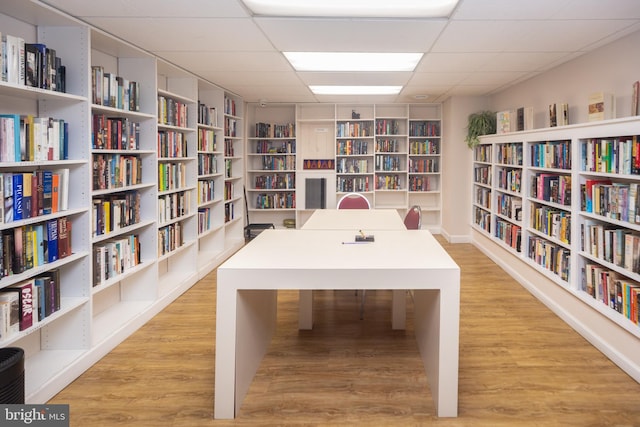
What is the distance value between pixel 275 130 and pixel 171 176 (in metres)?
4.27

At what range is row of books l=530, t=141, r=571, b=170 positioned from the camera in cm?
450

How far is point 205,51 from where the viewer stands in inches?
177

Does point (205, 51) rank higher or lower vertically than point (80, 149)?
higher

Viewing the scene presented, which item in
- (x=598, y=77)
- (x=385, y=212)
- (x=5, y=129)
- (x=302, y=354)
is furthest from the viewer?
(x=385, y=212)

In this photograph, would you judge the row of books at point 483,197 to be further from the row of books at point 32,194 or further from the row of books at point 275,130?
the row of books at point 32,194

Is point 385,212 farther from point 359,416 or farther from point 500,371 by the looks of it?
point 359,416

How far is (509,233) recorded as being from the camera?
20.3ft

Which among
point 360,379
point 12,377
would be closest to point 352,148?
point 360,379

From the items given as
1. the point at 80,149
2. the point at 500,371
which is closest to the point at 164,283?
the point at 80,149

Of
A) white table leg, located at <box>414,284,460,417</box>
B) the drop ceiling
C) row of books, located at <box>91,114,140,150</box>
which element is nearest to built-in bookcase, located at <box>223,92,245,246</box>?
the drop ceiling

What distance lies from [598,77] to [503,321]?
2419mm

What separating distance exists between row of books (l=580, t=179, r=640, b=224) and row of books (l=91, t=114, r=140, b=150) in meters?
3.77

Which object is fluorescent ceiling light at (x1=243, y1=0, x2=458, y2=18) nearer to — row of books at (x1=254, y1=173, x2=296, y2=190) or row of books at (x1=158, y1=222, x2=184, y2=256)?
row of books at (x1=158, y1=222, x2=184, y2=256)

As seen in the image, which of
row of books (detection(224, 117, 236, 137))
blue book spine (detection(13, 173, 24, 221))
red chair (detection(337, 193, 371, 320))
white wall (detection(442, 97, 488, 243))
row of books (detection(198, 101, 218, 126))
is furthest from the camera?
white wall (detection(442, 97, 488, 243))
